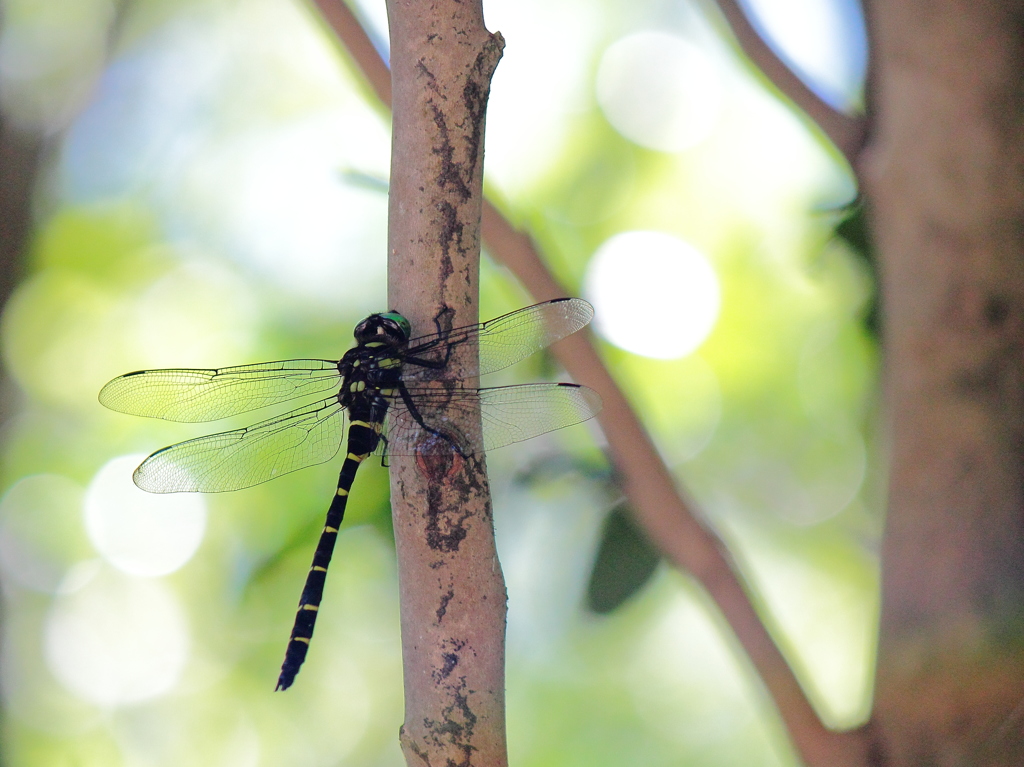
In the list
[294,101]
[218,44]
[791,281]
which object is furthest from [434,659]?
[218,44]

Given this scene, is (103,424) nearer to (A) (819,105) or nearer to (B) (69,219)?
(B) (69,219)

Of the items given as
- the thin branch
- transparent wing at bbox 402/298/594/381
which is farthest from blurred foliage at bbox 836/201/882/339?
transparent wing at bbox 402/298/594/381

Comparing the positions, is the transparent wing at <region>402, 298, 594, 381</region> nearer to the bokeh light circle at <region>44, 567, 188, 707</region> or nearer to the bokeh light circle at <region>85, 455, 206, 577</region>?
the bokeh light circle at <region>85, 455, 206, 577</region>

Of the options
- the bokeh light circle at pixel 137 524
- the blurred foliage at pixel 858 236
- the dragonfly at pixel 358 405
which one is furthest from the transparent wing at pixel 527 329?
the bokeh light circle at pixel 137 524

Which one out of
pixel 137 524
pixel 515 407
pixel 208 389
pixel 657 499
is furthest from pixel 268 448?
pixel 137 524

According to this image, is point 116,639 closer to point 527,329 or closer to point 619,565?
point 619,565
